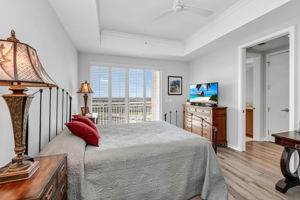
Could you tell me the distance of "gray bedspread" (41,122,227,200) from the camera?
1319 mm

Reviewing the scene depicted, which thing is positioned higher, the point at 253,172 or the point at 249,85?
the point at 249,85

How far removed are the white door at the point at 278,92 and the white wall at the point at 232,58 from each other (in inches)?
54.5

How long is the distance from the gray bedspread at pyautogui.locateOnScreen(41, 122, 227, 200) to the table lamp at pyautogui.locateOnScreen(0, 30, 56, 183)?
18.6 inches

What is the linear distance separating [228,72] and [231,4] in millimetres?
1523

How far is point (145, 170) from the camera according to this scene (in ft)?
5.00

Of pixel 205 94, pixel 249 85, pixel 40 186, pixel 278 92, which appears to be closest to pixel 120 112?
pixel 205 94

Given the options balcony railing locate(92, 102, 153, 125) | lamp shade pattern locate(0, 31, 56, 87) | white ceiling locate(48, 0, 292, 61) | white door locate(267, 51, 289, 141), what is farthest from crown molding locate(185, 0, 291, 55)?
lamp shade pattern locate(0, 31, 56, 87)

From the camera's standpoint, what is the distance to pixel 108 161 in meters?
1.40

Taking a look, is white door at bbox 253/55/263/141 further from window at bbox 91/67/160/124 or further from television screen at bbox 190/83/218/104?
window at bbox 91/67/160/124

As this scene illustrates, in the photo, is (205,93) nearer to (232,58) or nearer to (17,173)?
(232,58)

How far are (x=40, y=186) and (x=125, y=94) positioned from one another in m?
3.82

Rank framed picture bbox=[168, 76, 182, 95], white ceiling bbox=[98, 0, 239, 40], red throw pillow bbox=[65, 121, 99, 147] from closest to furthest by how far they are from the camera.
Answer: red throw pillow bbox=[65, 121, 99, 147]
white ceiling bbox=[98, 0, 239, 40]
framed picture bbox=[168, 76, 182, 95]

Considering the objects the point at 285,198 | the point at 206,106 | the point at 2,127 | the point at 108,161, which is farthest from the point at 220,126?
the point at 2,127

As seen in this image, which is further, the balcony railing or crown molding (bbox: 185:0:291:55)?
the balcony railing
